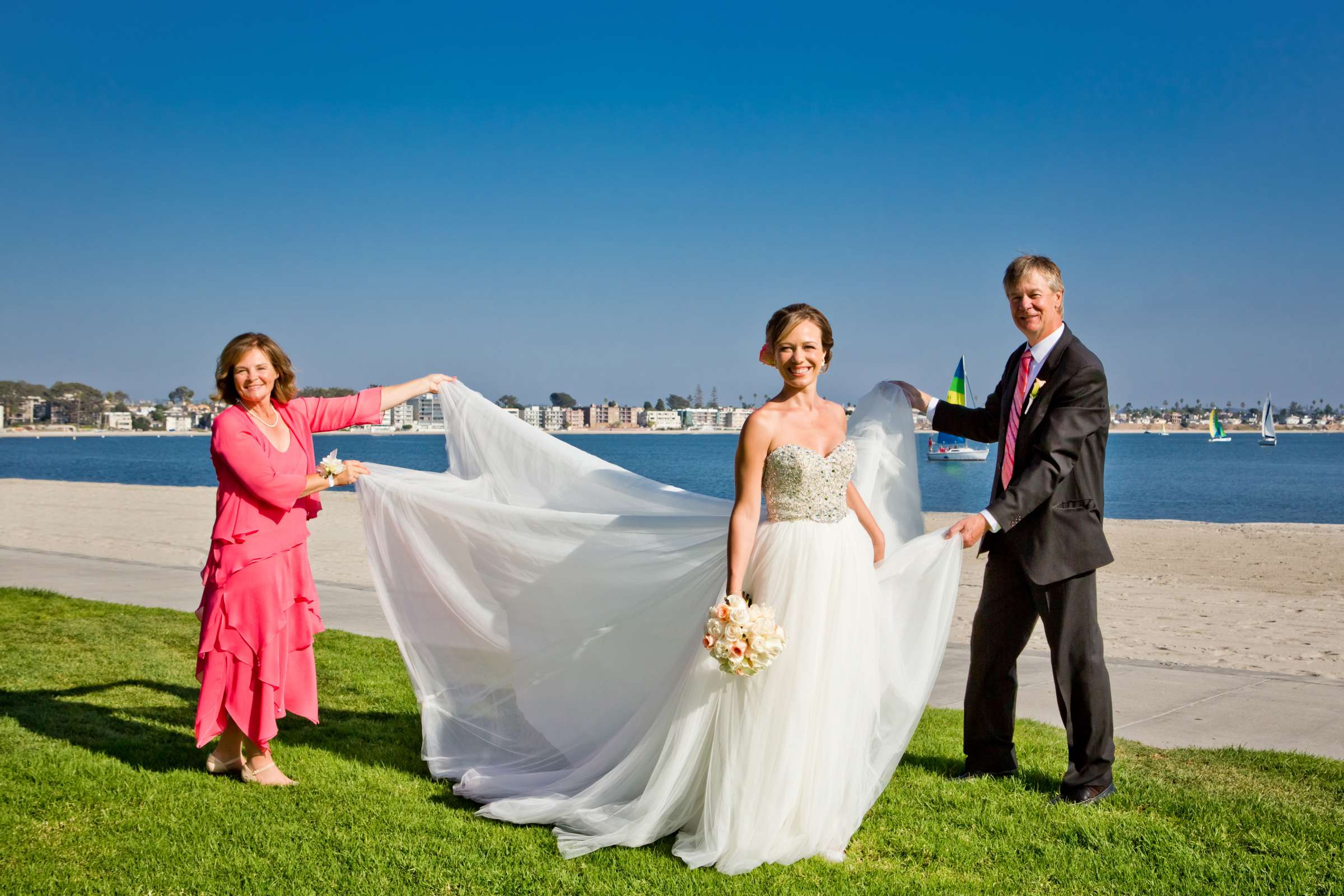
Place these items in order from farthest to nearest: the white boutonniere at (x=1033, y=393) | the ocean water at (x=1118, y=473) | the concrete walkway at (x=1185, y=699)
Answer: the ocean water at (x=1118, y=473)
the concrete walkway at (x=1185, y=699)
the white boutonniere at (x=1033, y=393)

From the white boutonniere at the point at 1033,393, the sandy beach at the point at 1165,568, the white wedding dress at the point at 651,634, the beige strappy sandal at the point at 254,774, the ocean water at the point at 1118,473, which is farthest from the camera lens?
the ocean water at the point at 1118,473

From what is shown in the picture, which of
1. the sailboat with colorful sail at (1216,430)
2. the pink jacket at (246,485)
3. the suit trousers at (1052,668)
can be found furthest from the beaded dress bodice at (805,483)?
the sailboat with colorful sail at (1216,430)

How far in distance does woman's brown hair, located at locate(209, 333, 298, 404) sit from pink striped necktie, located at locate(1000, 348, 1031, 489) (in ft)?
12.1

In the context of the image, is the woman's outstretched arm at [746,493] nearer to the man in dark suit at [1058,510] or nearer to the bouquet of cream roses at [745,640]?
the bouquet of cream roses at [745,640]

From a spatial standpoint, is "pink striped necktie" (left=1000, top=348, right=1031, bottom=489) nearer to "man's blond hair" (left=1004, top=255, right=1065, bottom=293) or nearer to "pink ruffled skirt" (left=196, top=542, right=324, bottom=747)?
"man's blond hair" (left=1004, top=255, right=1065, bottom=293)

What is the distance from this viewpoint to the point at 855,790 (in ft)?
14.2

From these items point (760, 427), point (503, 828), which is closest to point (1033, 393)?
point (760, 427)

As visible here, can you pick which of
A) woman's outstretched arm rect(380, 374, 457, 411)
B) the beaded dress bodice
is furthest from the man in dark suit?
woman's outstretched arm rect(380, 374, 457, 411)

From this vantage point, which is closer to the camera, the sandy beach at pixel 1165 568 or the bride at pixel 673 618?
the bride at pixel 673 618

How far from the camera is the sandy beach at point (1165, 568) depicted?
382 inches

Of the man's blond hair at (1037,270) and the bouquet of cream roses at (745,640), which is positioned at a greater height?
the man's blond hair at (1037,270)

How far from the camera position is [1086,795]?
480cm

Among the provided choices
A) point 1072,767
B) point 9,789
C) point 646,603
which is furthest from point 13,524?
point 1072,767

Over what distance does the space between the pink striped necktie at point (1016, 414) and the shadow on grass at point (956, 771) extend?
157 cm
